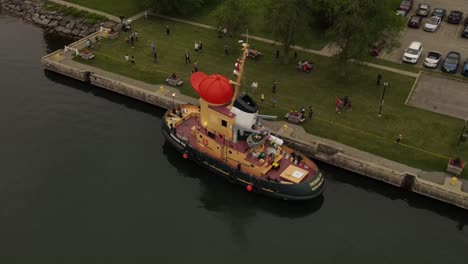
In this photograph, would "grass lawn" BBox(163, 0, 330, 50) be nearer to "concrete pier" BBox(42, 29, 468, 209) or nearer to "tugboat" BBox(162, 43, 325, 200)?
"concrete pier" BBox(42, 29, 468, 209)

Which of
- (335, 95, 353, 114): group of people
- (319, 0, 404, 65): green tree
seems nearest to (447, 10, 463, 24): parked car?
(319, 0, 404, 65): green tree

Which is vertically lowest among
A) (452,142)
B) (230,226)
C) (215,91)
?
(230,226)

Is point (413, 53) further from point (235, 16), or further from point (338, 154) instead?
point (338, 154)

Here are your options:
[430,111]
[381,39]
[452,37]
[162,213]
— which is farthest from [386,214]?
[452,37]

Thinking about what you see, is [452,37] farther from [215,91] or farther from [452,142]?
[215,91]

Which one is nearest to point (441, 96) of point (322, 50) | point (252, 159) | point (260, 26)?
point (322, 50)
